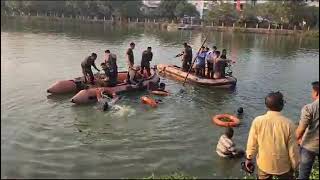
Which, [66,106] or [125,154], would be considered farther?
[66,106]

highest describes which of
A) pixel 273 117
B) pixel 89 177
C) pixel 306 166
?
pixel 273 117

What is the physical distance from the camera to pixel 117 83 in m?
18.1

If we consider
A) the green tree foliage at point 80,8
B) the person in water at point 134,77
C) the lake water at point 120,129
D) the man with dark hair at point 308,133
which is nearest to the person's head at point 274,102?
the man with dark hair at point 308,133

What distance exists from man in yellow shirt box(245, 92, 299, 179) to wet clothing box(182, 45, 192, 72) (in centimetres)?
1521

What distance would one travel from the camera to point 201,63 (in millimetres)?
20781

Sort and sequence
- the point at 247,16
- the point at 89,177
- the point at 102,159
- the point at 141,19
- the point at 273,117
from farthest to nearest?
the point at 141,19
the point at 247,16
the point at 102,159
the point at 89,177
the point at 273,117

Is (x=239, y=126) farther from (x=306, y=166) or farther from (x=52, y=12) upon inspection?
(x=52, y=12)

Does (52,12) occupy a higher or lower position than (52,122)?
higher

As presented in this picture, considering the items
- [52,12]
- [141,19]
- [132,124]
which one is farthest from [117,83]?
[52,12]

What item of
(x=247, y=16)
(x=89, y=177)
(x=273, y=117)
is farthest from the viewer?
(x=247, y=16)

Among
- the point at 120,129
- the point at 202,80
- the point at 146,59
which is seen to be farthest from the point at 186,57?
the point at 120,129

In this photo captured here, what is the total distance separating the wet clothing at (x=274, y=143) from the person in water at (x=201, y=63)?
557 inches

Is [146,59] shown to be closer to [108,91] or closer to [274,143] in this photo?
[108,91]

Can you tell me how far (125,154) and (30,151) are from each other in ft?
8.06
